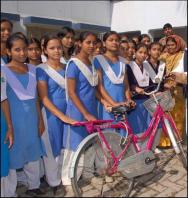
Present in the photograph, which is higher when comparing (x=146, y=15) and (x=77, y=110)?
(x=146, y=15)

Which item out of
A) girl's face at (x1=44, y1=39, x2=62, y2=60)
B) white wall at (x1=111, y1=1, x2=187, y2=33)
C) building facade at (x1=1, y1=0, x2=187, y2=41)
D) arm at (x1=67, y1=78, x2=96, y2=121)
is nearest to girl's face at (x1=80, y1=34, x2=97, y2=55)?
girl's face at (x1=44, y1=39, x2=62, y2=60)

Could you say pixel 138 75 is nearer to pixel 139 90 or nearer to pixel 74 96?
pixel 139 90

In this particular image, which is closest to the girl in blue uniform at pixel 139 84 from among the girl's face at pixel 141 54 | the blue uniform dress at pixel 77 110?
the girl's face at pixel 141 54

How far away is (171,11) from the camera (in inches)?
454

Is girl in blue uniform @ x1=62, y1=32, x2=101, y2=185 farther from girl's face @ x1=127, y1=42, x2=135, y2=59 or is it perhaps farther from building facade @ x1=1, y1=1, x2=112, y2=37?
building facade @ x1=1, y1=1, x2=112, y2=37

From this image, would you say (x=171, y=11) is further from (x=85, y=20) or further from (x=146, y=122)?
(x=146, y=122)

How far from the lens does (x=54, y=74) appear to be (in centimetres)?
341

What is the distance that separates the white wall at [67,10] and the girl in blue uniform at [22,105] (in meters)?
8.44

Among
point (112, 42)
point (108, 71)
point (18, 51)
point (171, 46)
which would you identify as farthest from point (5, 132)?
point (171, 46)

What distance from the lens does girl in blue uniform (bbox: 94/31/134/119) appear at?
12.2 feet

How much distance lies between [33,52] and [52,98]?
0.86 m

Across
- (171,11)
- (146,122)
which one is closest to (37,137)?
(146,122)

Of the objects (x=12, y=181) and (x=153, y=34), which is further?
(x=153, y=34)

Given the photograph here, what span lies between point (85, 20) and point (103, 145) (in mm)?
11028
